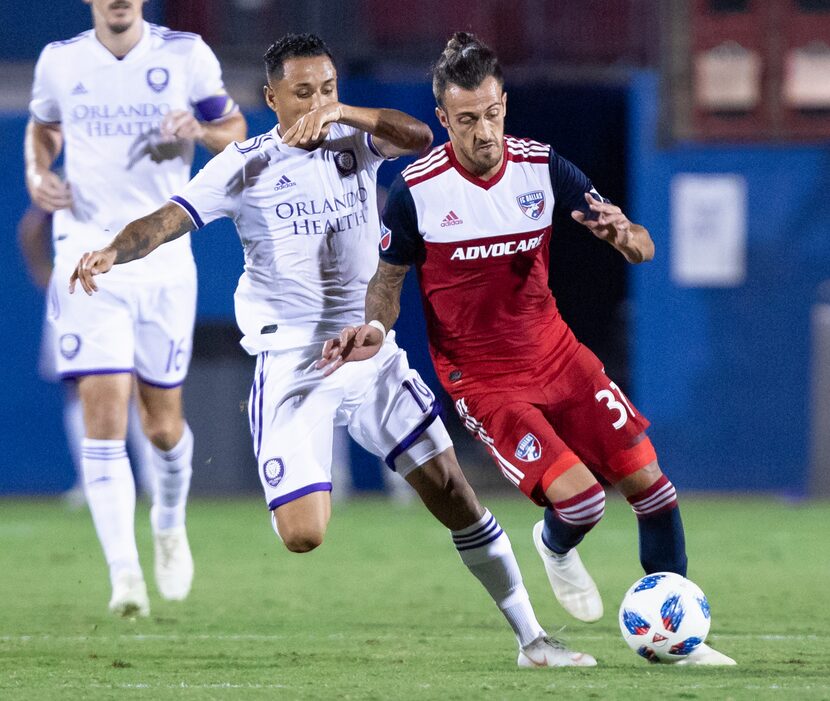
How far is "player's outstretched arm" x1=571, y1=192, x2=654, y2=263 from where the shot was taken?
5.78 meters

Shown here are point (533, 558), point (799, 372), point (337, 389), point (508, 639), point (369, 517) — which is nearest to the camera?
point (337, 389)

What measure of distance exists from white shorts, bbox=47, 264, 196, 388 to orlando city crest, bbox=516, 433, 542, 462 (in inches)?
82.8

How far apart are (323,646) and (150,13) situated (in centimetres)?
943

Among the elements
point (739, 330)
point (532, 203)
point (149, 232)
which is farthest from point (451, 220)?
point (739, 330)

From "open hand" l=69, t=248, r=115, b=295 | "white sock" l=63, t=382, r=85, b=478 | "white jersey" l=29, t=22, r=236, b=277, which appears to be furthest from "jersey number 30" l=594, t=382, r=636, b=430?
"white sock" l=63, t=382, r=85, b=478

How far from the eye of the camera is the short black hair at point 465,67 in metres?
5.88

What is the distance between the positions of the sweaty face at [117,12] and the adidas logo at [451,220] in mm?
2210

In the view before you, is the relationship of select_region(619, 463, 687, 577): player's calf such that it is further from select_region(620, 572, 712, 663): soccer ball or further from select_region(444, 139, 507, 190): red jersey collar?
select_region(444, 139, 507, 190): red jersey collar

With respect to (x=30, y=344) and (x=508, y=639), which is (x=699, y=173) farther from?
(x=508, y=639)

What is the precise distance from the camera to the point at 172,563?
7750mm

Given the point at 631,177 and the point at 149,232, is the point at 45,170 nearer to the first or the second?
the point at 149,232

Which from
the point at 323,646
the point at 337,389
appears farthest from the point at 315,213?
the point at 323,646

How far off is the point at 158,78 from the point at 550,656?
3.27 meters

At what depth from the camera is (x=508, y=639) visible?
6715 millimetres
